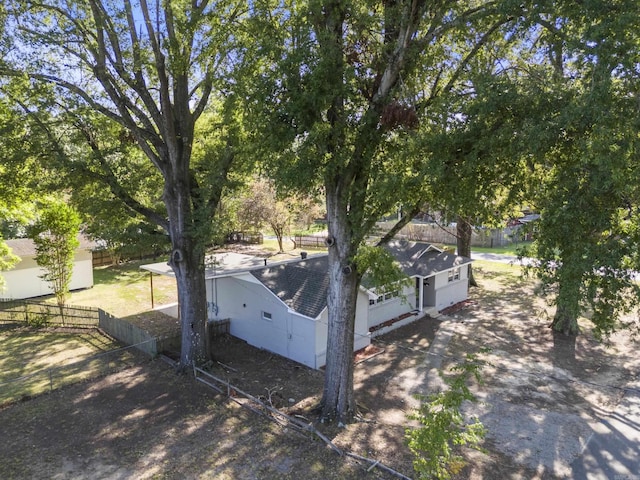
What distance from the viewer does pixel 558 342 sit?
1830cm

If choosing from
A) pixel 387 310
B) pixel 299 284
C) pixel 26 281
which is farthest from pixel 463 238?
pixel 26 281

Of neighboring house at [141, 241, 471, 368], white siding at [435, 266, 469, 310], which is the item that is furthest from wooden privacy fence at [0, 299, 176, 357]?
white siding at [435, 266, 469, 310]

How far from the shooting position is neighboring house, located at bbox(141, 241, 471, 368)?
15875mm

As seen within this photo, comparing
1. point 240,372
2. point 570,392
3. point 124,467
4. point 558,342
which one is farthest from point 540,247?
point 558,342

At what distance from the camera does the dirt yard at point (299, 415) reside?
32.1 feet

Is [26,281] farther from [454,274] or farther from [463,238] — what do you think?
[463,238]

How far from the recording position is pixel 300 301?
53.3ft

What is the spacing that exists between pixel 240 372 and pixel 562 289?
37.4 ft

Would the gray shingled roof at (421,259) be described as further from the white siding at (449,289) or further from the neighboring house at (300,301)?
the white siding at (449,289)

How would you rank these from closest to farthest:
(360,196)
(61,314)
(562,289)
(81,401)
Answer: (562,289) < (360,196) < (81,401) < (61,314)

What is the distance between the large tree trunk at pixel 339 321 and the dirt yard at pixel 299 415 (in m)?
0.65

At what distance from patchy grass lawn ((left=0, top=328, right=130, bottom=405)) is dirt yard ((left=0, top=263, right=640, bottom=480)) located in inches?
41.1

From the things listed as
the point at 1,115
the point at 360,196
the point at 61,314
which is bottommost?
A: the point at 61,314

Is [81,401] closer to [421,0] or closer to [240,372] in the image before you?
[240,372]
